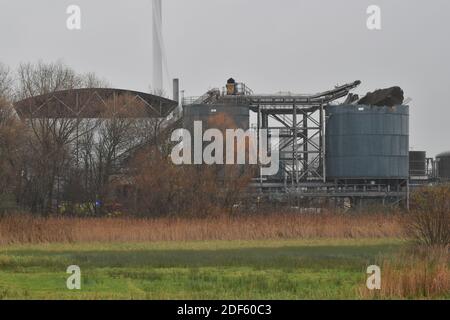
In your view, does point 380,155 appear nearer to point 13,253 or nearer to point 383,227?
point 383,227

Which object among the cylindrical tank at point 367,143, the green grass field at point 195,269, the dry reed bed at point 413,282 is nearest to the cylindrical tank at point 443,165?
the cylindrical tank at point 367,143

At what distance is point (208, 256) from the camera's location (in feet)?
99.6

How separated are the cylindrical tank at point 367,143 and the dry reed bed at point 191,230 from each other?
33474 mm

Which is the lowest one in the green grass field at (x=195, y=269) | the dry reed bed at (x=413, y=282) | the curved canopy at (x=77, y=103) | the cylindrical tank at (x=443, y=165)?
the green grass field at (x=195, y=269)

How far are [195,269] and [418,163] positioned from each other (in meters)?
64.8

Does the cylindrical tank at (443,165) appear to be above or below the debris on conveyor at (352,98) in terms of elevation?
below

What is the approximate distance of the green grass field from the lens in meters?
19.4

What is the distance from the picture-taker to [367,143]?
7675cm

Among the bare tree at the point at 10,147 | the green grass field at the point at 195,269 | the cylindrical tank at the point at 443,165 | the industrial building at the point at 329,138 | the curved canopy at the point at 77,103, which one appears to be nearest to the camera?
the green grass field at the point at 195,269

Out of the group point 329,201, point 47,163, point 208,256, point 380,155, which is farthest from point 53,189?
point 208,256

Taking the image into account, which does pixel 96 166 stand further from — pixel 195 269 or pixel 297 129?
pixel 195 269

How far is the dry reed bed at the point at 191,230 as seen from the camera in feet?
123

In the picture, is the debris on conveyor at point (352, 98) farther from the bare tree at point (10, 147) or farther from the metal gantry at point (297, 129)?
the bare tree at point (10, 147)

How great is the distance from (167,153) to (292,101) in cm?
1862
